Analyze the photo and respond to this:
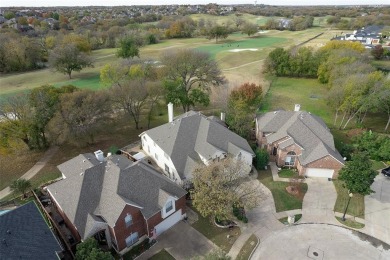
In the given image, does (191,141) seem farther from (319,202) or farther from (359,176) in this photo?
(359,176)

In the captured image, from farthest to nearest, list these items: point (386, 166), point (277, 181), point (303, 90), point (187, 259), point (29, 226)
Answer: point (303, 90), point (386, 166), point (277, 181), point (187, 259), point (29, 226)

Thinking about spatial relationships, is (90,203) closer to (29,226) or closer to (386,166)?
(29,226)

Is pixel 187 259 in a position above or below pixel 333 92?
below

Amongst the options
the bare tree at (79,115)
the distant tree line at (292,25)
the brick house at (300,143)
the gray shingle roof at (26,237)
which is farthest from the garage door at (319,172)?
the distant tree line at (292,25)

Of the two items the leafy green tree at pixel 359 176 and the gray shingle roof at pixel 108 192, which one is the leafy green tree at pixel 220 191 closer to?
the gray shingle roof at pixel 108 192

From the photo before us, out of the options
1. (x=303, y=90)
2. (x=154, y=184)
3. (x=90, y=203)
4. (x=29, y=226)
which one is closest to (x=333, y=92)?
(x=303, y=90)

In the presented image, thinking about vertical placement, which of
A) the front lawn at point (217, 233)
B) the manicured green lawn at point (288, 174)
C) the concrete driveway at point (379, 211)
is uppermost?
the manicured green lawn at point (288, 174)
